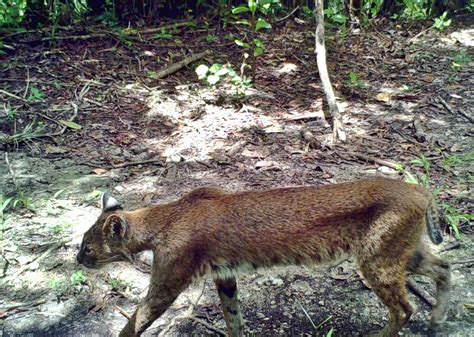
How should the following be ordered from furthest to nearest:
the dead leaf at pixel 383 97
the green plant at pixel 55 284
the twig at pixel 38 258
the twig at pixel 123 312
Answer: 1. the dead leaf at pixel 383 97
2. the twig at pixel 38 258
3. the green plant at pixel 55 284
4. the twig at pixel 123 312

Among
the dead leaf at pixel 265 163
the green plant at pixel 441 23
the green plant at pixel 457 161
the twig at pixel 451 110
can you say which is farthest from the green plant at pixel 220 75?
the green plant at pixel 441 23

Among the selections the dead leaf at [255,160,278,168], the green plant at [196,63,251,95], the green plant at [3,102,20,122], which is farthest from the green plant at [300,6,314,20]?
the green plant at [3,102,20,122]

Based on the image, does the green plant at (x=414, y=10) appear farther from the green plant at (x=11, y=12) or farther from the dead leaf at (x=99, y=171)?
the dead leaf at (x=99, y=171)

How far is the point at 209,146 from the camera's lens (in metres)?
7.17

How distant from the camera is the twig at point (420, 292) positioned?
15.1ft

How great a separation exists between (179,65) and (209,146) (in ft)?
7.52

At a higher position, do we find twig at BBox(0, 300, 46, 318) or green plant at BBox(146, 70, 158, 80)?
green plant at BBox(146, 70, 158, 80)

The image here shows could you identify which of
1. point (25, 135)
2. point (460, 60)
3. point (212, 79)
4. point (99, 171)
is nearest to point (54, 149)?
point (25, 135)

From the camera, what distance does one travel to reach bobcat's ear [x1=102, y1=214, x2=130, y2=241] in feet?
13.6

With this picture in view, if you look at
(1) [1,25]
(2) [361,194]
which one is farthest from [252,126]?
(1) [1,25]

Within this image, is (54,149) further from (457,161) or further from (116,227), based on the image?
(457,161)

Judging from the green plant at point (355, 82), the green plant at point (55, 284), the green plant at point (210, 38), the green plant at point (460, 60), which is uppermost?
the green plant at point (210, 38)

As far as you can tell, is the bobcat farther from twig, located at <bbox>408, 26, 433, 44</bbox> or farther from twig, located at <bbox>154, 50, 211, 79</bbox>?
twig, located at <bbox>408, 26, 433, 44</bbox>

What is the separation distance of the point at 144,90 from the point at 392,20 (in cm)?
582
